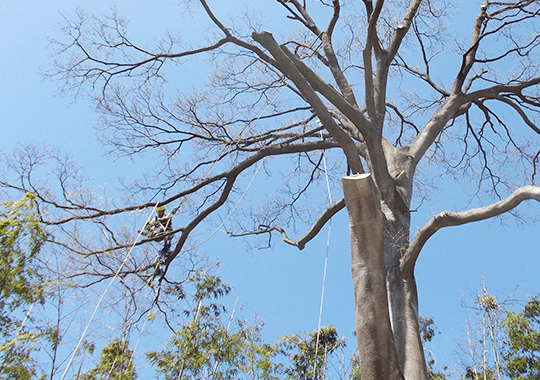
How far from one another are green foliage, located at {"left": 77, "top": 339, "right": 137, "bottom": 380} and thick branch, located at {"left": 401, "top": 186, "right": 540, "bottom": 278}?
7.69 feet

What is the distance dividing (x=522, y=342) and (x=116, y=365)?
19.2 ft

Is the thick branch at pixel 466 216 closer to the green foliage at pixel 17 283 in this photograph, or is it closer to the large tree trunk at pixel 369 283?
the large tree trunk at pixel 369 283

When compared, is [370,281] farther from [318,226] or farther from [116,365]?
[116,365]

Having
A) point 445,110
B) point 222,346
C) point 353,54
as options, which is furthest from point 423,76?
point 222,346

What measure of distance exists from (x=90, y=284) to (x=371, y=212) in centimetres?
346

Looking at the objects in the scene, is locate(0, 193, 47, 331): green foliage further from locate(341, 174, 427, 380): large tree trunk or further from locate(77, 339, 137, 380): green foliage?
locate(341, 174, 427, 380): large tree trunk

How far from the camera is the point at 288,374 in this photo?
6785 mm

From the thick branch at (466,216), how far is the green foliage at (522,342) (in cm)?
422

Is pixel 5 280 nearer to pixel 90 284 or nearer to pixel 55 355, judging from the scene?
pixel 55 355

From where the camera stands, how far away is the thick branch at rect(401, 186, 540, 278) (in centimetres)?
244

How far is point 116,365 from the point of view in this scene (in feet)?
12.5

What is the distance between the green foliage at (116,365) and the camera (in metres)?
3.09

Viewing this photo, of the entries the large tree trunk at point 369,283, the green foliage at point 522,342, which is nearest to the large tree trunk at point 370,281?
the large tree trunk at point 369,283

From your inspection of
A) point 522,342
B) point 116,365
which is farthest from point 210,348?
point 522,342
